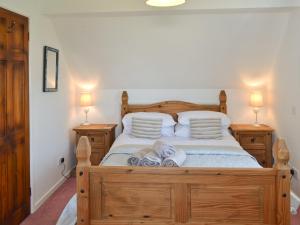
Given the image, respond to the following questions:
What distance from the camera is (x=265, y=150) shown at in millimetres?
4066

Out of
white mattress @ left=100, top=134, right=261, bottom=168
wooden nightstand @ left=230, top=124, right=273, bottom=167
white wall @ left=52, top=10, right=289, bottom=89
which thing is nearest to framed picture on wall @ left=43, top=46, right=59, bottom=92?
white wall @ left=52, top=10, right=289, bottom=89

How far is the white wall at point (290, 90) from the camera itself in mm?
Answer: 3371

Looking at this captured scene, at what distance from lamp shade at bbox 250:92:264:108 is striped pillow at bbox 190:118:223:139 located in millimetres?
685

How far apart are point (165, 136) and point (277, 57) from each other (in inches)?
70.1

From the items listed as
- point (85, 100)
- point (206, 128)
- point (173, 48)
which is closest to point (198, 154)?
point (206, 128)

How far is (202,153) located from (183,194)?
1.09m

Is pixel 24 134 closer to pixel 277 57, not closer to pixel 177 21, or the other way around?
pixel 177 21

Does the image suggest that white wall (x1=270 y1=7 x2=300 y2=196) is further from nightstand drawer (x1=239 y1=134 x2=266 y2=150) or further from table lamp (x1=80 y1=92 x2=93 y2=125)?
table lamp (x1=80 y1=92 x2=93 y2=125)

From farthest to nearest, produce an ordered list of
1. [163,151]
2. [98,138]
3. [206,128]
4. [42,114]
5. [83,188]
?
[98,138] → [206,128] → [42,114] → [163,151] → [83,188]

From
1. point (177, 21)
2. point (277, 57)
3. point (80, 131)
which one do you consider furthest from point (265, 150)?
point (80, 131)

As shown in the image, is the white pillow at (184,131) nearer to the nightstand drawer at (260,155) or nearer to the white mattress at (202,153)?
the white mattress at (202,153)

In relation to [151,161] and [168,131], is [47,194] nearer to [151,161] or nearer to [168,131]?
[168,131]

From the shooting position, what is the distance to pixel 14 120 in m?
2.76

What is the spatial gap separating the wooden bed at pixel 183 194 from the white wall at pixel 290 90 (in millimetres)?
1643
